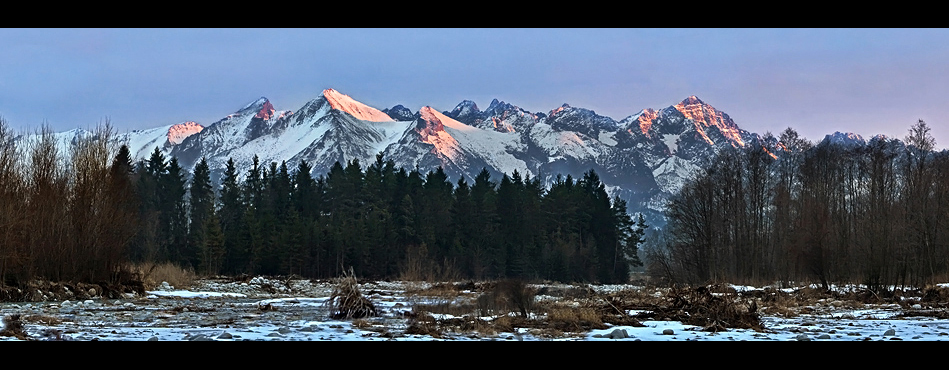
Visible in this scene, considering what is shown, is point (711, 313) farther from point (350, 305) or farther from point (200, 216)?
point (200, 216)

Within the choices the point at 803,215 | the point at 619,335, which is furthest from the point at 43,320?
the point at 803,215

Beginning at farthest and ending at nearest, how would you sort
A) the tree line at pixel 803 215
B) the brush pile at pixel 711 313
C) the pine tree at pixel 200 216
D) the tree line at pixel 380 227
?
the tree line at pixel 380 227 < the pine tree at pixel 200 216 < the tree line at pixel 803 215 < the brush pile at pixel 711 313

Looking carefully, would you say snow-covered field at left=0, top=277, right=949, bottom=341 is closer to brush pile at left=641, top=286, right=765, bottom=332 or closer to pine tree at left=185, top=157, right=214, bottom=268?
brush pile at left=641, top=286, right=765, bottom=332

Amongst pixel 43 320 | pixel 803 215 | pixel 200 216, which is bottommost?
pixel 43 320

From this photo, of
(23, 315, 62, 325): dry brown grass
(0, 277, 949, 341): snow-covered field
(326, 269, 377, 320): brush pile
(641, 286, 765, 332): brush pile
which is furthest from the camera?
(326, 269, 377, 320): brush pile

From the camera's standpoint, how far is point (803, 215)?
41.6m

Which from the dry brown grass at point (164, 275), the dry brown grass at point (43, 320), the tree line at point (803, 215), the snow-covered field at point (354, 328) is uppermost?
the tree line at point (803, 215)

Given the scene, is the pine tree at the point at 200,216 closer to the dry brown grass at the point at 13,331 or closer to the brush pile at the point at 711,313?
the brush pile at the point at 711,313

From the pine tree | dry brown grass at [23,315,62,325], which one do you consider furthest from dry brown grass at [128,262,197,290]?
the pine tree

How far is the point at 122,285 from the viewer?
979 inches

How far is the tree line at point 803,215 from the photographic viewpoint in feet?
103

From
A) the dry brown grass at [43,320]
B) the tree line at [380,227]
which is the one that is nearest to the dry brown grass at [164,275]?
the tree line at [380,227]

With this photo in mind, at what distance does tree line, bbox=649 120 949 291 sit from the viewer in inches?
1240
